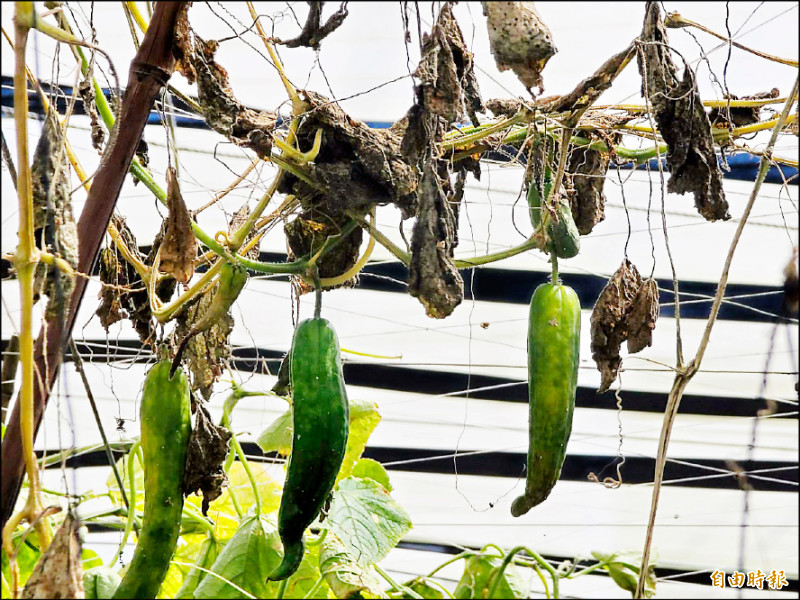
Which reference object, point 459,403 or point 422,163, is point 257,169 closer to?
point 422,163

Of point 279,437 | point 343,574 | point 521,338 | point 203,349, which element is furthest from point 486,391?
point 203,349

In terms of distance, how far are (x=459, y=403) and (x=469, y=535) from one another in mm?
615

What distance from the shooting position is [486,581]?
5.76 feet

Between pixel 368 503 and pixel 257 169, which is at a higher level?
pixel 257 169

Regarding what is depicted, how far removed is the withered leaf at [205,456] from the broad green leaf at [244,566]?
33 cm

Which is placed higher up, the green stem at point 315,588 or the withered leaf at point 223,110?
the withered leaf at point 223,110

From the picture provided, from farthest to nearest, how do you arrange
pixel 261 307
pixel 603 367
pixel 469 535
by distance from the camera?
pixel 469 535 < pixel 261 307 < pixel 603 367

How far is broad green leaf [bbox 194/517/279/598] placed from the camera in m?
1.38

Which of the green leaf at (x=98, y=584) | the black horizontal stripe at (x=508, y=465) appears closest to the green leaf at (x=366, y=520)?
the green leaf at (x=98, y=584)

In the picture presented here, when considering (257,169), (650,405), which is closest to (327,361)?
(257,169)

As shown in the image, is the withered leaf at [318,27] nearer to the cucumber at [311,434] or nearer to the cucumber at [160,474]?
the cucumber at [311,434]

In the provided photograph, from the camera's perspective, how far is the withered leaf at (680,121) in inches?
37.5

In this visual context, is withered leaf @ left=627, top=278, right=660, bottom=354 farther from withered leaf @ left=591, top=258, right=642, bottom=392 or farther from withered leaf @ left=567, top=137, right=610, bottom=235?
withered leaf @ left=567, top=137, right=610, bottom=235

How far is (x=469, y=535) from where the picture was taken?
11.8ft
